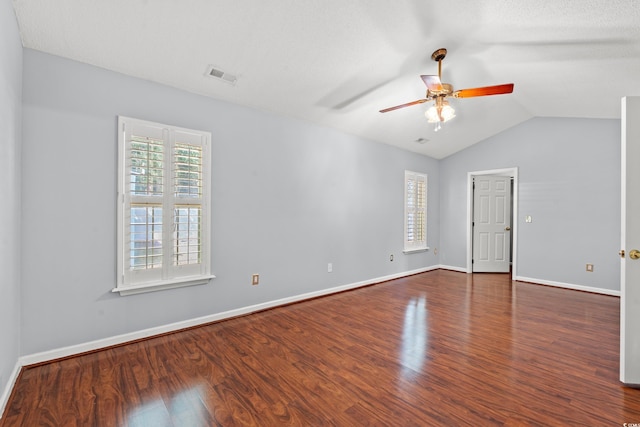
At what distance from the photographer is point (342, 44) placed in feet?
8.78

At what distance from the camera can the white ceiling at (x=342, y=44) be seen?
220 cm

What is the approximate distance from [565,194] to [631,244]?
3.55 meters

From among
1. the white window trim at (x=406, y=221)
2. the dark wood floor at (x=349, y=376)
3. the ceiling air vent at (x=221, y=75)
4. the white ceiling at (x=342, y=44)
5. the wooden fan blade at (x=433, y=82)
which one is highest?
the white ceiling at (x=342, y=44)

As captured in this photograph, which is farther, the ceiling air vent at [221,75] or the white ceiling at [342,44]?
the ceiling air vent at [221,75]

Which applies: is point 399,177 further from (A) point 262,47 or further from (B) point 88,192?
(B) point 88,192

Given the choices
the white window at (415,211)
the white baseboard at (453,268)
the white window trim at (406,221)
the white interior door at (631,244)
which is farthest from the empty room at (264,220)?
the white baseboard at (453,268)

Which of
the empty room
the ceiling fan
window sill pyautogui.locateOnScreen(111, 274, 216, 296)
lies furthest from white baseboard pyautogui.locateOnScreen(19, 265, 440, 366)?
the ceiling fan

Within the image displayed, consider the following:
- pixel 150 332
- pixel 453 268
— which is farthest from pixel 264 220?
pixel 453 268

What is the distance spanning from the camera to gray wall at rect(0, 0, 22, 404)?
1765 mm

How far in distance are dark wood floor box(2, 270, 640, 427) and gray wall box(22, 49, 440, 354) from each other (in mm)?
361

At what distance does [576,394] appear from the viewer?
198cm

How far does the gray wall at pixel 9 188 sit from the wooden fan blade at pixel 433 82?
2932mm

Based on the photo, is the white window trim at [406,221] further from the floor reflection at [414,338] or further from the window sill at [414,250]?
the floor reflection at [414,338]

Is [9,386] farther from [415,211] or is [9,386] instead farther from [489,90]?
[415,211]
